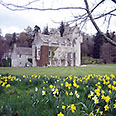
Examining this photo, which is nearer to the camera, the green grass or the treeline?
the green grass

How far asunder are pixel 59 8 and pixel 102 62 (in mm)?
44578

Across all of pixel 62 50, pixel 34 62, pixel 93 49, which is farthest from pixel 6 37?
pixel 93 49

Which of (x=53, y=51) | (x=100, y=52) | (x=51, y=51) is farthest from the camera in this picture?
(x=100, y=52)

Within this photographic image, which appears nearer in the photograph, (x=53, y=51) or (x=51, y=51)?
(x=51, y=51)

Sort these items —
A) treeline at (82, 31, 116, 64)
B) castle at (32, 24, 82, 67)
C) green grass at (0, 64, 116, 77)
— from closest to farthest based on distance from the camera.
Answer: green grass at (0, 64, 116, 77), castle at (32, 24, 82, 67), treeline at (82, 31, 116, 64)

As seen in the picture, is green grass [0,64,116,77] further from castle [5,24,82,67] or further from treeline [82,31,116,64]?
treeline [82,31,116,64]

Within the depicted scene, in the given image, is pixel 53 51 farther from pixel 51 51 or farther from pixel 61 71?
pixel 61 71

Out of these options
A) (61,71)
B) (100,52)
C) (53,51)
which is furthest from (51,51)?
(100,52)

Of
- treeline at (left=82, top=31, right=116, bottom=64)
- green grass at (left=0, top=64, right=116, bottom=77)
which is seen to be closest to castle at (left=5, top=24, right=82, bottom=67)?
treeline at (left=82, top=31, right=116, bottom=64)

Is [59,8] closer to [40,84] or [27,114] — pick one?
[27,114]

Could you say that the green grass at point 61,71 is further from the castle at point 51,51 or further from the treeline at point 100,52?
the treeline at point 100,52

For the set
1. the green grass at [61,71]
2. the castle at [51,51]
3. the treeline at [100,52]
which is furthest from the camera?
the treeline at [100,52]

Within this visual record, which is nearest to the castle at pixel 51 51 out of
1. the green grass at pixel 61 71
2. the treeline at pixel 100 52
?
the treeline at pixel 100 52

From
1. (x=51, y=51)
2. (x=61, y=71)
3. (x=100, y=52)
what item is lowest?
(x=61, y=71)
